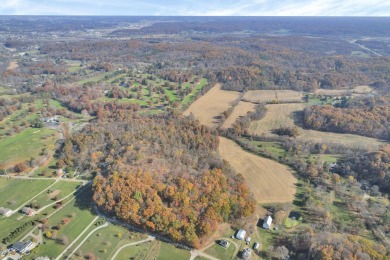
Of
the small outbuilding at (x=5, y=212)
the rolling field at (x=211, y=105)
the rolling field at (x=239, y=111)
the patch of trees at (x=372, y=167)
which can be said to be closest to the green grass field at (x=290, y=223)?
the patch of trees at (x=372, y=167)

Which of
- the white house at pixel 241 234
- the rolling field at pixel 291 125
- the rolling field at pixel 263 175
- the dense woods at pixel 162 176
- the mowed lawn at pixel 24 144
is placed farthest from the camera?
the rolling field at pixel 291 125

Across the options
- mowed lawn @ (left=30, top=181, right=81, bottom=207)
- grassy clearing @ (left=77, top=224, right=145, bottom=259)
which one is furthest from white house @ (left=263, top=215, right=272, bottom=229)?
mowed lawn @ (left=30, top=181, right=81, bottom=207)

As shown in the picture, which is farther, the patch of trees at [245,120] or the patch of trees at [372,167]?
the patch of trees at [245,120]

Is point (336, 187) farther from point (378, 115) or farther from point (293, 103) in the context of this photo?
point (293, 103)

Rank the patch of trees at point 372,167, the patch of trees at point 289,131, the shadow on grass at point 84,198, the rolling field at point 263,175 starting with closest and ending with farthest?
the shadow on grass at point 84,198, the rolling field at point 263,175, the patch of trees at point 372,167, the patch of trees at point 289,131

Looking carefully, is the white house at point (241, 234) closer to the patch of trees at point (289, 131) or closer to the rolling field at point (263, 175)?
the rolling field at point (263, 175)

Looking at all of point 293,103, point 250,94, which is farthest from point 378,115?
point 250,94

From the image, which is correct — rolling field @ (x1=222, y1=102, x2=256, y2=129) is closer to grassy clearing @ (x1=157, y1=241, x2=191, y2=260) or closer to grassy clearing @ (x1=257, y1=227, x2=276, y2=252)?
grassy clearing @ (x1=257, y1=227, x2=276, y2=252)
